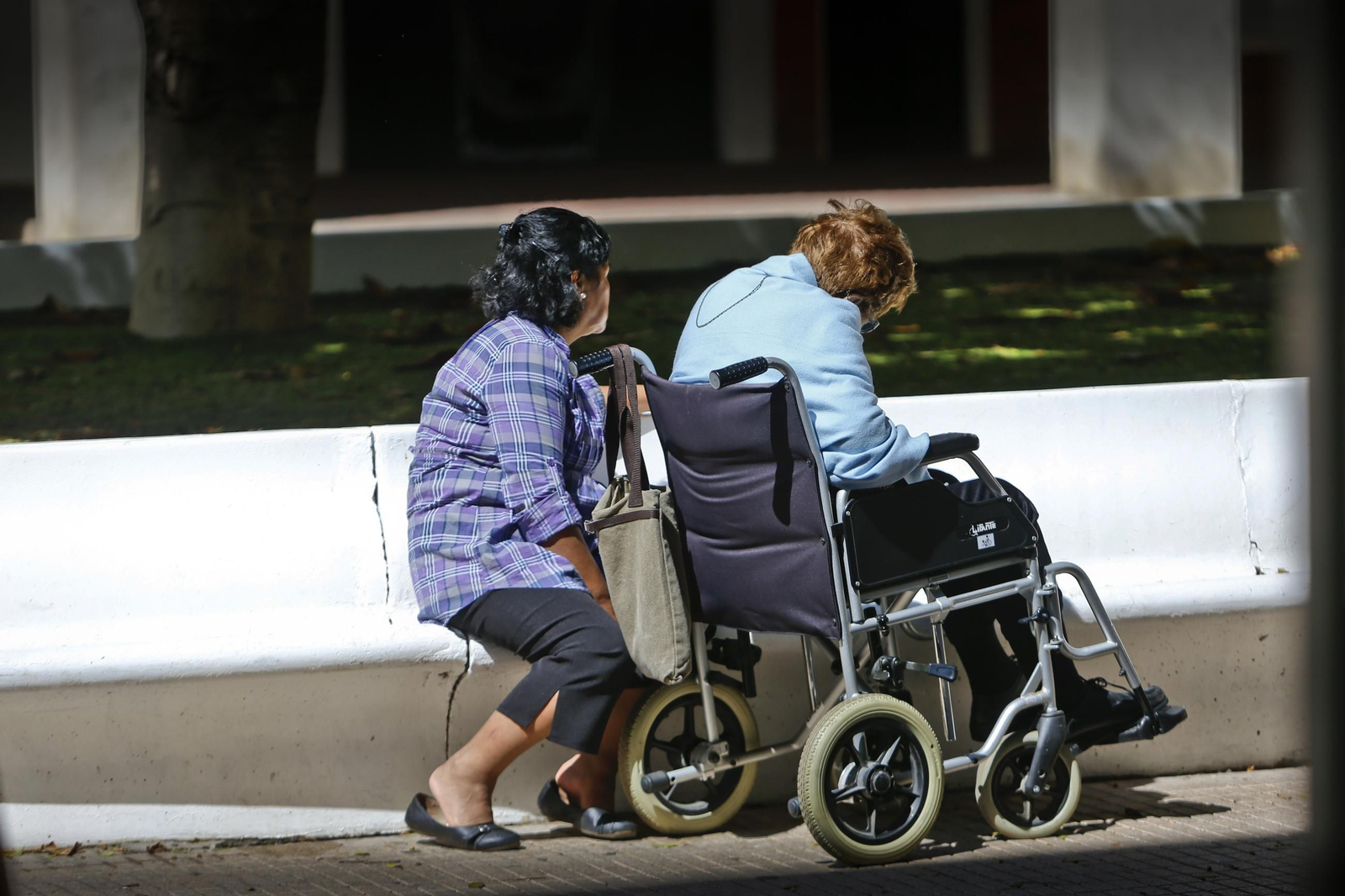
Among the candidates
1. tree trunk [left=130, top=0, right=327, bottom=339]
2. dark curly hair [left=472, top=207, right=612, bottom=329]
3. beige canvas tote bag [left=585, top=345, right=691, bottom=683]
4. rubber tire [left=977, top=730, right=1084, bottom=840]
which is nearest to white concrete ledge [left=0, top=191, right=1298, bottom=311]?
tree trunk [left=130, top=0, right=327, bottom=339]

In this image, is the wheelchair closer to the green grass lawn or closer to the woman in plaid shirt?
the woman in plaid shirt

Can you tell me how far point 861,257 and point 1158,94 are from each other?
9.97 m

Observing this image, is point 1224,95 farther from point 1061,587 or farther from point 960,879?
point 960,879

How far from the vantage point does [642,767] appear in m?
4.21

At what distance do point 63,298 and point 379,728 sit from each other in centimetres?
627

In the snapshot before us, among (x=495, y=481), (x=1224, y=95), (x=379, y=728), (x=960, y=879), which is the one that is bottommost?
(x=960, y=879)

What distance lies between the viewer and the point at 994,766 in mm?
4055

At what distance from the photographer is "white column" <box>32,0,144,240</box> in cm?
1288

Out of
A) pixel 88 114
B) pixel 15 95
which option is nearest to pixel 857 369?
pixel 88 114

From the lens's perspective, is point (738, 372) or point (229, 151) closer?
point (738, 372)

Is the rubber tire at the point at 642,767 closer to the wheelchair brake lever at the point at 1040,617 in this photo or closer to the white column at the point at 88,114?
the wheelchair brake lever at the point at 1040,617

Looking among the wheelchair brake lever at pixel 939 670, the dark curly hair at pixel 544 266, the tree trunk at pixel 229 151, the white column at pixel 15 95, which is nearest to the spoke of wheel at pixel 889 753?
the wheelchair brake lever at pixel 939 670

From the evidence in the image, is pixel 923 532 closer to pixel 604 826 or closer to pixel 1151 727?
pixel 1151 727

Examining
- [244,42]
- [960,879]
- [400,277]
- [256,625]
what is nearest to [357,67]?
[400,277]
